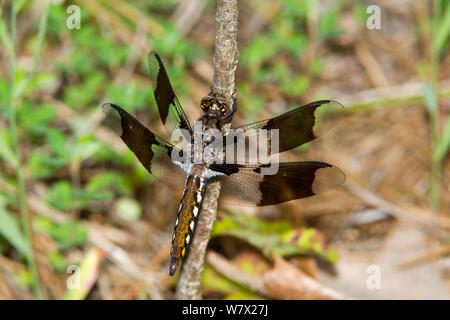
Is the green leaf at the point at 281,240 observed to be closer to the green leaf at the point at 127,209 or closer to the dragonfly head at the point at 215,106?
the dragonfly head at the point at 215,106

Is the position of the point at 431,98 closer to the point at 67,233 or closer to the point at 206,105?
the point at 206,105

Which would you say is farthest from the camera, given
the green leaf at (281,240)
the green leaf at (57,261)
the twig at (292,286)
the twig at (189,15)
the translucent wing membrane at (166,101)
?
the twig at (189,15)

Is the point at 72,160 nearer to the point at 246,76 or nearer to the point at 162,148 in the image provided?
the point at 162,148

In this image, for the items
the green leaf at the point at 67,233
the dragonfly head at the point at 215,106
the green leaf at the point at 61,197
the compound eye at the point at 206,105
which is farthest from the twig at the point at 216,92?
the green leaf at the point at 61,197

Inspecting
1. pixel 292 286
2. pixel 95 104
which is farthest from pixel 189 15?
pixel 292 286

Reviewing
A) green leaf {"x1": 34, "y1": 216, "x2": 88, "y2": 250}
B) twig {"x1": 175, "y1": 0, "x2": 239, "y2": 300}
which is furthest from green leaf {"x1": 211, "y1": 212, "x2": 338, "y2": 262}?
green leaf {"x1": 34, "y1": 216, "x2": 88, "y2": 250}
